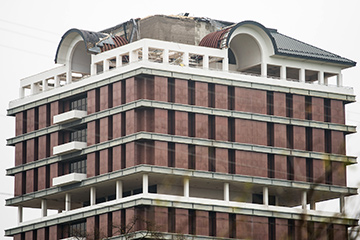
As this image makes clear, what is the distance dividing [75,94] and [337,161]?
27.5 metres

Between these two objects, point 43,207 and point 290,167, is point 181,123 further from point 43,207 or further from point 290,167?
point 43,207

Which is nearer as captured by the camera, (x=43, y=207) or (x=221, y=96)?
(x=221, y=96)

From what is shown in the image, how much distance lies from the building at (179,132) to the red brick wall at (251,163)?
0.12 metres

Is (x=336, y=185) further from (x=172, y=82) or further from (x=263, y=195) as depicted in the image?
(x=172, y=82)

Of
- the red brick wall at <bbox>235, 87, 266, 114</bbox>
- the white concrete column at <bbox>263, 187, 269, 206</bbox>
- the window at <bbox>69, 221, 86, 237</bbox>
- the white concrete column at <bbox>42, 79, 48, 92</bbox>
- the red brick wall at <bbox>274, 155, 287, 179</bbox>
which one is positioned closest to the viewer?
the window at <bbox>69, 221, 86, 237</bbox>

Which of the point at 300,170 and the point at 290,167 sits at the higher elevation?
the point at 290,167

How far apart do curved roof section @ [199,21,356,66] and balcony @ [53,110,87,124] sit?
542 inches

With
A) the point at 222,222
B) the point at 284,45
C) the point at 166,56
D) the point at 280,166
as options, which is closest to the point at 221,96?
the point at 166,56

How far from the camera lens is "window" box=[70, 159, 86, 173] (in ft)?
315

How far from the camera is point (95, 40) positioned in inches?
3752

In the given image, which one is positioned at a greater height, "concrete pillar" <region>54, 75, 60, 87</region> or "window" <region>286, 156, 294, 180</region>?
"concrete pillar" <region>54, 75, 60, 87</region>

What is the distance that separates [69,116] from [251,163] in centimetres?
1876

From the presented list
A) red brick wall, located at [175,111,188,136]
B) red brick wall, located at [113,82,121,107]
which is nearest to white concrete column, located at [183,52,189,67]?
red brick wall, located at [175,111,188,136]

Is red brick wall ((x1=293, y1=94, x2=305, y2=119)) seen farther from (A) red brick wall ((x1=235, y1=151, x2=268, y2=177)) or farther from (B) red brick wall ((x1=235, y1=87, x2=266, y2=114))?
(A) red brick wall ((x1=235, y1=151, x2=268, y2=177))
